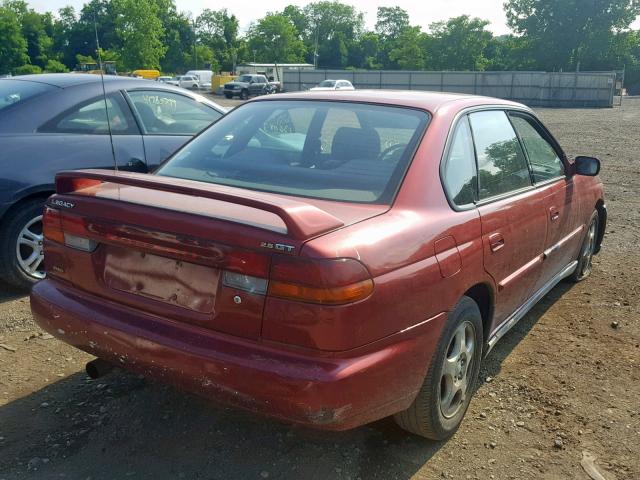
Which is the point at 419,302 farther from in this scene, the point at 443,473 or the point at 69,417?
the point at 69,417

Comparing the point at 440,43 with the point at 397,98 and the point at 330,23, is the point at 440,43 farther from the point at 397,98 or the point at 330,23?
the point at 397,98

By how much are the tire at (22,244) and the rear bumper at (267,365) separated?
208cm

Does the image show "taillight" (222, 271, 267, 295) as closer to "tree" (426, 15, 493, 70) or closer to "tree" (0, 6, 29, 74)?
"tree" (0, 6, 29, 74)

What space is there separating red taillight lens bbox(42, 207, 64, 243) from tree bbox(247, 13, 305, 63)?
9791 cm

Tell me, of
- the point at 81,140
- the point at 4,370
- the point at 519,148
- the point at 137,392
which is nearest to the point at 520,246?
the point at 519,148

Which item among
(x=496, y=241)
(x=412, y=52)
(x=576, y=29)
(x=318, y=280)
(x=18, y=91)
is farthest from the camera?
(x=412, y=52)

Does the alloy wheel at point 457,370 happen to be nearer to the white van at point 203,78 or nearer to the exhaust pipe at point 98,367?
the exhaust pipe at point 98,367

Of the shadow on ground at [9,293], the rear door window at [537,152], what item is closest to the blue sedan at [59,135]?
the shadow on ground at [9,293]

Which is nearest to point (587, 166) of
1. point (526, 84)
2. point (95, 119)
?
point (95, 119)

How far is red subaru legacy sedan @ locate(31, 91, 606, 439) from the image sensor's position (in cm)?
229

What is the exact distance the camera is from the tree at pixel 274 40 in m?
96.9

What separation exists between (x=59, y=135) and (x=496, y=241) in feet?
11.2

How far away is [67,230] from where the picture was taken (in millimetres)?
2844

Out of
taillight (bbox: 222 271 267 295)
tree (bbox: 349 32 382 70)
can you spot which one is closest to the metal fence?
taillight (bbox: 222 271 267 295)
